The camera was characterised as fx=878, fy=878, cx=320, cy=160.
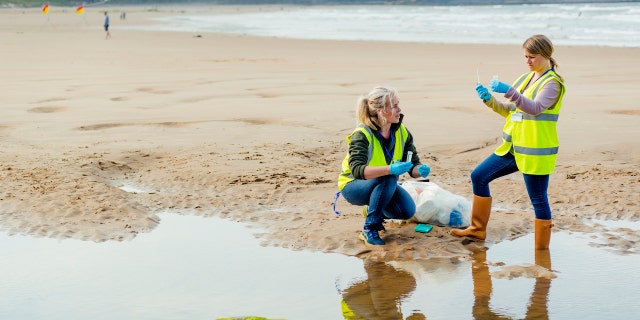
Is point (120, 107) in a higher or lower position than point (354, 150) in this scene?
lower

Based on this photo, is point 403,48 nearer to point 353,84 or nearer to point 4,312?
point 353,84

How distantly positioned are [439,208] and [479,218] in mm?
361

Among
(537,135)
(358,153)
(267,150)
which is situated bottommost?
(267,150)

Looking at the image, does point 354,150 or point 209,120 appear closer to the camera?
point 354,150

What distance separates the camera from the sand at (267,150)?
679cm

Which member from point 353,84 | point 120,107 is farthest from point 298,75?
point 120,107

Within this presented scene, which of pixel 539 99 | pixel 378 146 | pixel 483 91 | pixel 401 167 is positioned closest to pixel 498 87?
pixel 483 91

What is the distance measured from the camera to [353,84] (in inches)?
650

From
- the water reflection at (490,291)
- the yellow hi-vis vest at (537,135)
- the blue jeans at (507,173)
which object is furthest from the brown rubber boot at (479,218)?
the yellow hi-vis vest at (537,135)

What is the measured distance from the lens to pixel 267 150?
9.75m

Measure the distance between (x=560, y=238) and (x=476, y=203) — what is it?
2.32 feet

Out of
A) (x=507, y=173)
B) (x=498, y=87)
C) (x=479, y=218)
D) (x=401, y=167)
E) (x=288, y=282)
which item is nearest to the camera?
(x=288, y=282)

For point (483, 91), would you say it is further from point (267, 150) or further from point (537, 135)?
point (267, 150)

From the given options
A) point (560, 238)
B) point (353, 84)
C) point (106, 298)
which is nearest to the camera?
point (106, 298)
